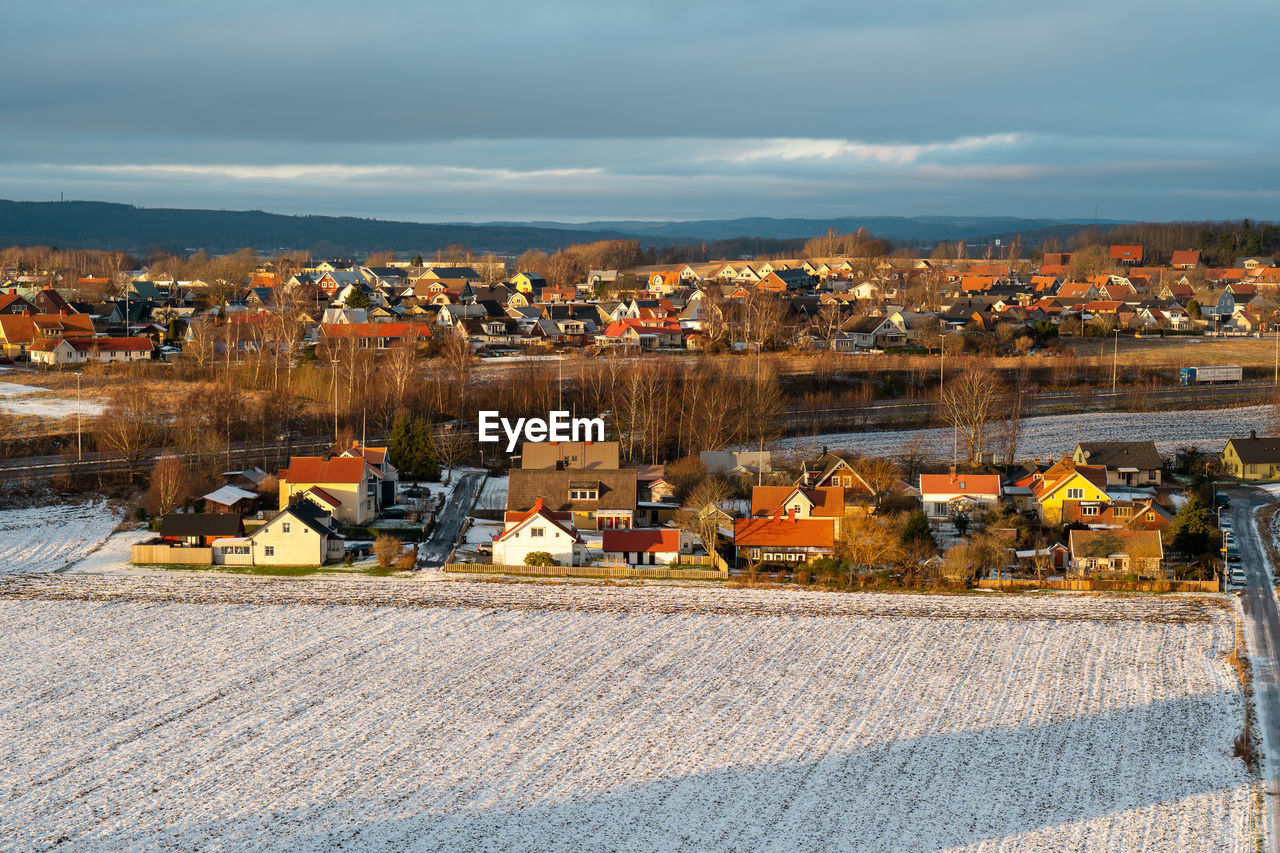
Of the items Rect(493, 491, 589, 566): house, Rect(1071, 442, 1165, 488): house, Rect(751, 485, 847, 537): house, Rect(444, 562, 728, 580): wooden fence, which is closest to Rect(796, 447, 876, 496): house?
Rect(751, 485, 847, 537): house

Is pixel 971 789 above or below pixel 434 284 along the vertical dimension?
below

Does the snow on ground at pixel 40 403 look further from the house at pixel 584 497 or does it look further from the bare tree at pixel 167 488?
the house at pixel 584 497

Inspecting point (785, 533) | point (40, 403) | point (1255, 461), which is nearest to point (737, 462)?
point (785, 533)

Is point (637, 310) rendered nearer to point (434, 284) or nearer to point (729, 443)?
point (434, 284)

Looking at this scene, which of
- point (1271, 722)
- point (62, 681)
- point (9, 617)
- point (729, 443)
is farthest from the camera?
point (729, 443)

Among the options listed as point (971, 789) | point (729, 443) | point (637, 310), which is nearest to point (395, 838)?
point (971, 789)

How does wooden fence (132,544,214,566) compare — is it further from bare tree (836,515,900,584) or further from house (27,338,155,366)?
house (27,338,155,366)

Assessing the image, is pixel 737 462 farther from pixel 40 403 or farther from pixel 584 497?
pixel 40 403

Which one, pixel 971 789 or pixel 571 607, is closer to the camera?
pixel 971 789
